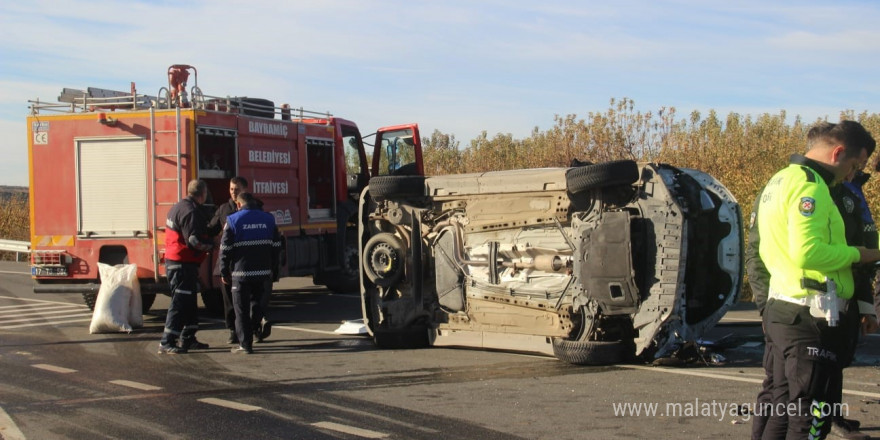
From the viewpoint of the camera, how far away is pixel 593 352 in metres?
7.86

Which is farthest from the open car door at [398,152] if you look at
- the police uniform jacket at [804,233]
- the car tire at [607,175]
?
the police uniform jacket at [804,233]

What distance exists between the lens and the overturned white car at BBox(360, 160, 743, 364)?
7.66 m

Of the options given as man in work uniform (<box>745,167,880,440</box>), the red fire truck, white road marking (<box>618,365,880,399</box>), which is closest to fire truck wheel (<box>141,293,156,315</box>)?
the red fire truck

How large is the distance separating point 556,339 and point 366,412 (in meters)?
2.34

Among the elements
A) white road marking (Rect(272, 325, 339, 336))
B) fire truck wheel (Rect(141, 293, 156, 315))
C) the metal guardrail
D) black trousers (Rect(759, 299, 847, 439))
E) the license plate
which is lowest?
white road marking (Rect(272, 325, 339, 336))

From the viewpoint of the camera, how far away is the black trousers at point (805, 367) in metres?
4.29

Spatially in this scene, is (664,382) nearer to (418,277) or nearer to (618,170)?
(618,170)

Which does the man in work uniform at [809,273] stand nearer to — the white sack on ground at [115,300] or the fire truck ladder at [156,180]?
the white sack on ground at [115,300]

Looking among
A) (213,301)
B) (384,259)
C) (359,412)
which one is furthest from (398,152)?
(359,412)

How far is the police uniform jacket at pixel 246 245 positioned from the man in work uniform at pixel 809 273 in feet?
20.2

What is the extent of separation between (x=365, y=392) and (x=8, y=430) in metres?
2.65

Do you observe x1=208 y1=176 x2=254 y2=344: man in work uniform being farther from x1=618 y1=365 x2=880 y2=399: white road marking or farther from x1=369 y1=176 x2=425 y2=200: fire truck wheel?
x1=618 y1=365 x2=880 y2=399: white road marking

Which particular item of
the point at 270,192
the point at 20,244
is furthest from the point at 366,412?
the point at 20,244

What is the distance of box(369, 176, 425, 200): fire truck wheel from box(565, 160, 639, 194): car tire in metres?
1.95
